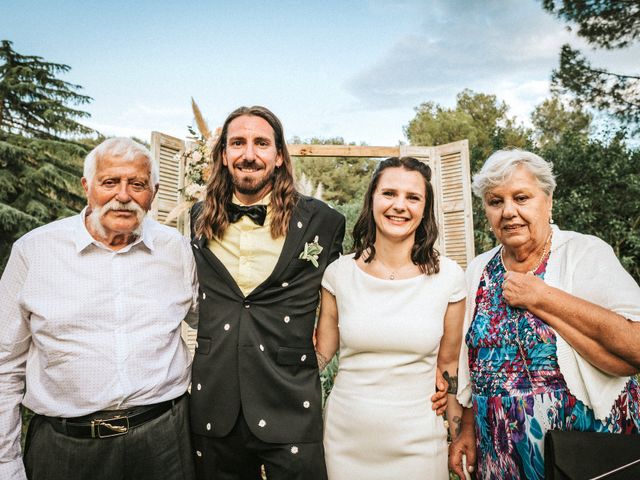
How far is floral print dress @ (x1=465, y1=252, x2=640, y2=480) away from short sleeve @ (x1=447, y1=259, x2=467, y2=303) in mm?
143

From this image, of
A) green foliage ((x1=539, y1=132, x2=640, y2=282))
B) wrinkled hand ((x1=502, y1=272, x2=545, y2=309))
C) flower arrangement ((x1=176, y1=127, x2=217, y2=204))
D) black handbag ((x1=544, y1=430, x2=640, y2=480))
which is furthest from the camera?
green foliage ((x1=539, y1=132, x2=640, y2=282))

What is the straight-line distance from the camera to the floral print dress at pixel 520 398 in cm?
204

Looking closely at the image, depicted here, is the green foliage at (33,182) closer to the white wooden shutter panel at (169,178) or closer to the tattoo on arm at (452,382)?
the white wooden shutter panel at (169,178)

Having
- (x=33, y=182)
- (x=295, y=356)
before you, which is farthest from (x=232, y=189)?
(x=33, y=182)

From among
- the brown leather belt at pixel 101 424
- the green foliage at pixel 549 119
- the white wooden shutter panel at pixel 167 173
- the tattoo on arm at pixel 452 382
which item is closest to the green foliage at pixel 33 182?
the white wooden shutter panel at pixel 167 173

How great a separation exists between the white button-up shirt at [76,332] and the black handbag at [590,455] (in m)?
1.72

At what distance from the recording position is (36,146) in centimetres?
1343

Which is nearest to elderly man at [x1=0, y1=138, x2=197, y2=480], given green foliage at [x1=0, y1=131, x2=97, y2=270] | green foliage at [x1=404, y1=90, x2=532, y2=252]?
green foliage at [x1=0, y1=131, x2=97, y2=270]

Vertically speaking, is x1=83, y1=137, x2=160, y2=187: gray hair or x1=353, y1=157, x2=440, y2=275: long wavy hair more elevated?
x1=83, y1=137, x2=160, y2=187: gray hair

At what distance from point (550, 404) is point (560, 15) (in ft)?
35.2

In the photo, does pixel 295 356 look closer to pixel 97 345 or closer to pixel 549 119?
pixel 97 345

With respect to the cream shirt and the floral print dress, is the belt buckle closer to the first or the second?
the cream shirt

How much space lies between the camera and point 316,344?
8.59 feet

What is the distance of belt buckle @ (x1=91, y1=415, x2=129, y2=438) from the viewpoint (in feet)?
6.97
